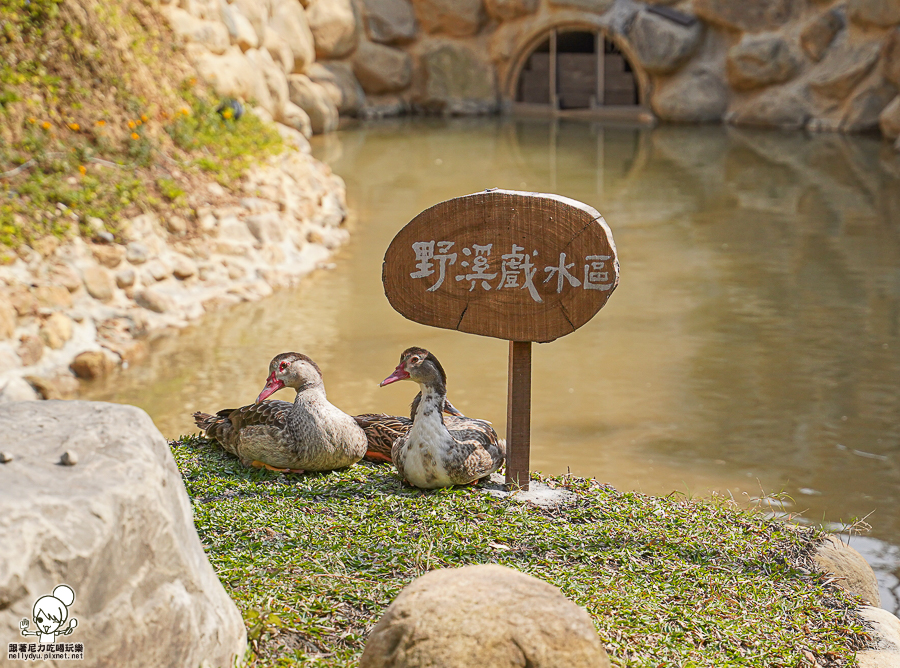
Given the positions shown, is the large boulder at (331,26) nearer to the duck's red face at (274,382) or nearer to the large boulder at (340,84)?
the large boulder at (340,84)

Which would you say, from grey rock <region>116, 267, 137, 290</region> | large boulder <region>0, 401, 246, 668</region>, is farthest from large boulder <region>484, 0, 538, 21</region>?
large boulder <region>0, 401, 246, 668</region>

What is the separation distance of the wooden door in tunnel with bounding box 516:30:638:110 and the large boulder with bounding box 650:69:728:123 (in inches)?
61.5

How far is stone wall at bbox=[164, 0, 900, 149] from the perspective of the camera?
15398 millimetres

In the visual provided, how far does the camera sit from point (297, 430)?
4.02 meters

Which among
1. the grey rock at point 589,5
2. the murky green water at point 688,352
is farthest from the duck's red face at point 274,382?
the grey rock at point 589,5

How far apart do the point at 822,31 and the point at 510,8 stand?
5981 millimetres

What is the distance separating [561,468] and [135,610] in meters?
3.18

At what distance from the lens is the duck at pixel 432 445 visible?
3.87m

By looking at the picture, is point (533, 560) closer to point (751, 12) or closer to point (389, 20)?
point (751, 12)

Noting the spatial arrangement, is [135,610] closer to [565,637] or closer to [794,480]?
[565,637]

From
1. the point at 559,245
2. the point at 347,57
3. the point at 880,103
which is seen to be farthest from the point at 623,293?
the point at 347,57

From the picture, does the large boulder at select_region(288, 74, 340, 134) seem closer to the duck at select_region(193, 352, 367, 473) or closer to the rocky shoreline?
the rocky shoreline

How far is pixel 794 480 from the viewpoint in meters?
4.96

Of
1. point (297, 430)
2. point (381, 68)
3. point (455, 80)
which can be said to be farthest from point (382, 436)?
point (455, 80)
